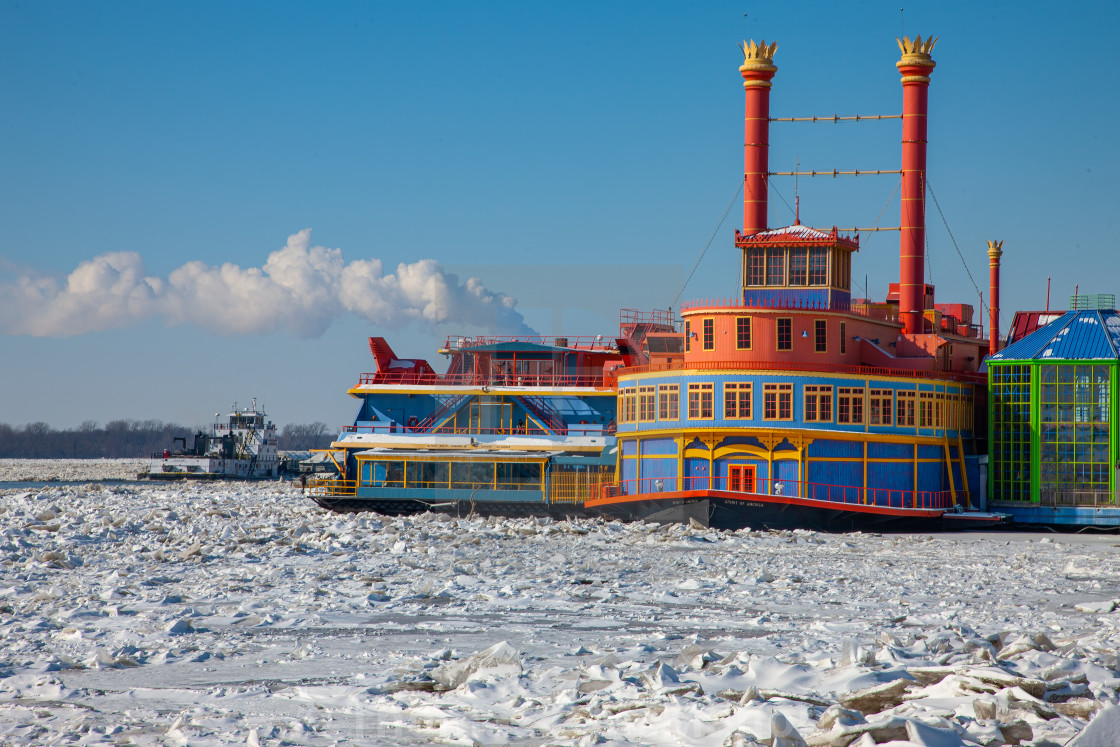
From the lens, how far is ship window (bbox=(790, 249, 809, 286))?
4297cm

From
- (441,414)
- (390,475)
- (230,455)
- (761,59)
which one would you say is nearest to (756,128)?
(761,59)

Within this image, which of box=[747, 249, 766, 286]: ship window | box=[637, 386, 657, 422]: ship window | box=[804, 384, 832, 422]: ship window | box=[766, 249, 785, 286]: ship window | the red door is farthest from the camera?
box=[747, 249, 766, 286]: ship window

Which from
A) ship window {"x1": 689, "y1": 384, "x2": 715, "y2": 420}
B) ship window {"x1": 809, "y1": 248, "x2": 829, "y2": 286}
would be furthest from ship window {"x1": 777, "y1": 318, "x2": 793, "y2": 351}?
ship window {"x1": 809, "y1": 248, "x2": 829, "y2": 286}

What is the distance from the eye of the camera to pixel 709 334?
39.5 metres

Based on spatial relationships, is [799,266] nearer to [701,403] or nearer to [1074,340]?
[701,403]

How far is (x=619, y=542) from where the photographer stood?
30.3m

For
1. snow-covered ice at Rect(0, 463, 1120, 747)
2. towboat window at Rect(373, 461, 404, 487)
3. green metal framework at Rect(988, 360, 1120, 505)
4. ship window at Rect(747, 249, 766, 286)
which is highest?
ship window at Rect(747, 249, 766, 286)

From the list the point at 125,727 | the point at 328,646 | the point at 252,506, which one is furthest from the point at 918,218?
the point at 125,727

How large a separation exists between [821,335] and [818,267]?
4.20 metres

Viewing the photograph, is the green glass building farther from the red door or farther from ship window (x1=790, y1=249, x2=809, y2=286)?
the red door

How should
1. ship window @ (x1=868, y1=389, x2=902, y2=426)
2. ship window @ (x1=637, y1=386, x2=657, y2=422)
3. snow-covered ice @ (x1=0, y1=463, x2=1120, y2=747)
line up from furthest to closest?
ship window @ (x1=637, y1=386, x2=657, y2=422) → ship window @ (x1=868, y1=389, x2=902, y2=426) → snow-covered ice @ (x1=0, y1=463, x2=1120, y2=747)

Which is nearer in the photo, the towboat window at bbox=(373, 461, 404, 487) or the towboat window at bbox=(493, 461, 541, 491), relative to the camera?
the towboat window at bbox=(493, 461, 541, 491)

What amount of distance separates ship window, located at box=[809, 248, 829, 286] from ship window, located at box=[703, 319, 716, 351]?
18.2 ft

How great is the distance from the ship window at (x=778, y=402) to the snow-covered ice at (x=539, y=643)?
9.51 metres
